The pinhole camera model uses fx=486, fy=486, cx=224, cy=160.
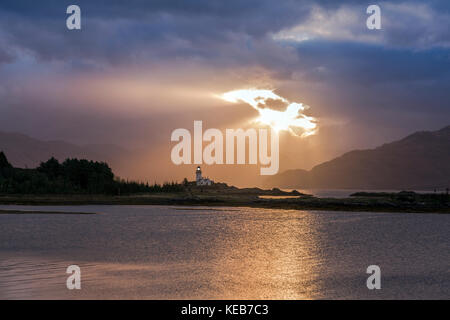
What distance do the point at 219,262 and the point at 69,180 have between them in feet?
314

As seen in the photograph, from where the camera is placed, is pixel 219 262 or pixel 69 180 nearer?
pixel 219 262

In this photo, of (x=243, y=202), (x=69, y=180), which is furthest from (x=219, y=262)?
(x=69, y=180)

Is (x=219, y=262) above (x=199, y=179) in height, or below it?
below

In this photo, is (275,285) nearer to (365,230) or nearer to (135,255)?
(135,255)

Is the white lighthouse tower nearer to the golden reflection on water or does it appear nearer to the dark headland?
the dark headland

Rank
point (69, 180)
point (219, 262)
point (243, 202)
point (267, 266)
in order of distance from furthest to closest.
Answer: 1. point (69, 180)
2. point (243, 202)
3. point (219, 262)
4. point (267, 266)

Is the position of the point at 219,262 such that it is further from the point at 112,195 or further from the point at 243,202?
the point at 112,195

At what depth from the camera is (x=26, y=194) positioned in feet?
337

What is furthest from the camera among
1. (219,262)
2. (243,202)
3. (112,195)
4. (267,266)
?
(112,195)

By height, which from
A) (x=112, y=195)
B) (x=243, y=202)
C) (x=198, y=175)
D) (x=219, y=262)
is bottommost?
(x=219, y=262)

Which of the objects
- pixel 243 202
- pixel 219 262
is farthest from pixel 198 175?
pixel 219 262

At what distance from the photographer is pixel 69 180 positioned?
118 meters

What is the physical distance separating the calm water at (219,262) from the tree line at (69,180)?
57214 mm

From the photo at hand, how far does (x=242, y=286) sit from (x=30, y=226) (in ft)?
118
